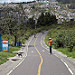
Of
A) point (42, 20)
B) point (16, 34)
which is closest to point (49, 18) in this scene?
point (42, 20)

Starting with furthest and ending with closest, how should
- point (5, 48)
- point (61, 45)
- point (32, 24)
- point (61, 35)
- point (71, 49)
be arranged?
point (32, 24) → point (61, 35) → point (61, 45) → point (71, 49) → point (5, 48)

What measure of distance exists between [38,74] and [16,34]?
35945 mm

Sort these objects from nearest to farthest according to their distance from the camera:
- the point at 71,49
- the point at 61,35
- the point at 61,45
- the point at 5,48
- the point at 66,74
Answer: the point at 66,74
the point at 5,48
the point at 71,49
the point at 61,45
the point at 61,35

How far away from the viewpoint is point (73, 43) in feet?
97.3

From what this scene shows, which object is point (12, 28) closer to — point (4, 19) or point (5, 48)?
point (4, 19)

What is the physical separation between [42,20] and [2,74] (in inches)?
4637

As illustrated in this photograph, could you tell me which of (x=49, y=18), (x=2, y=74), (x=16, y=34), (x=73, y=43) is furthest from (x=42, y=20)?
(x=2, y=74)

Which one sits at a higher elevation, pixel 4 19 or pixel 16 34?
pixel 4 19

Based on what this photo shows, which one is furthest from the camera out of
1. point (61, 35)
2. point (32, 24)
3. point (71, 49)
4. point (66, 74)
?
point (32, 24)

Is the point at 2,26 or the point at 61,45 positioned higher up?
the point at 2,26

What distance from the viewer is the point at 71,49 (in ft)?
94.6

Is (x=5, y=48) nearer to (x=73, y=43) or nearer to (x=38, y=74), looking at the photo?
(x=73, y=43)

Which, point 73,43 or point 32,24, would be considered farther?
point 32,24

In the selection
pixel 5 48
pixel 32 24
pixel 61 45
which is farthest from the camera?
pixel 32 24
